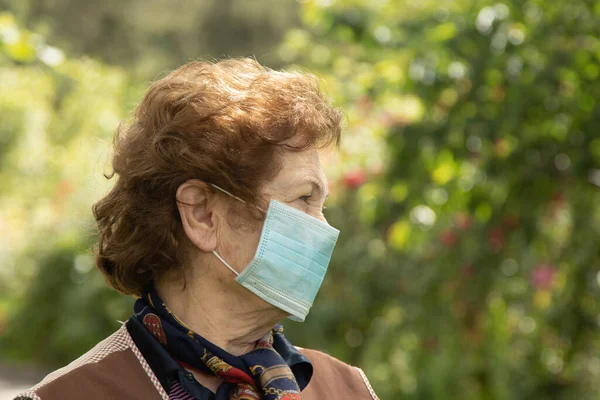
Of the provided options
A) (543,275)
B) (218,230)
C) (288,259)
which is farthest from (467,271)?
(218,230)

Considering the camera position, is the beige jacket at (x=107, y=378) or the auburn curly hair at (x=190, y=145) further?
the auburn curly hair at (x=190, y=145)

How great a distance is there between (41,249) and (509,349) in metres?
6.47

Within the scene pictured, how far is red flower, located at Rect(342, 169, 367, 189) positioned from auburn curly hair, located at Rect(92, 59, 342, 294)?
12.8 ft

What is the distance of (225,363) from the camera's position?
2.18 m

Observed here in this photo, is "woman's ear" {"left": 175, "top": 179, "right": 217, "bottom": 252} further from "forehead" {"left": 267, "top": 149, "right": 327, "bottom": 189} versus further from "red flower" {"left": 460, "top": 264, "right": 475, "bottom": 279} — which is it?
"red flower" {"left": 460, "top": 264, "right": 475, "bottom": 279}

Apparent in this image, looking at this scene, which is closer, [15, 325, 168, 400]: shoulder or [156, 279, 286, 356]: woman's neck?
[15, 325, 168, 400]: shoulder

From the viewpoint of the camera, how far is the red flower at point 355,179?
634 cm

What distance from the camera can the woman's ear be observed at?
7.39 feet

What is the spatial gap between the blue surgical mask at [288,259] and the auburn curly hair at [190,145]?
9 cm

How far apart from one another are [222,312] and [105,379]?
0.33m

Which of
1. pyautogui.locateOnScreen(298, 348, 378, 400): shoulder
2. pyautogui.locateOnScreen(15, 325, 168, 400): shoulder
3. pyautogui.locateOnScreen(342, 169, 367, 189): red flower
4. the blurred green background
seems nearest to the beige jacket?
pyautogui.locateOnScreen(15, 325, 168, 400): shoulder

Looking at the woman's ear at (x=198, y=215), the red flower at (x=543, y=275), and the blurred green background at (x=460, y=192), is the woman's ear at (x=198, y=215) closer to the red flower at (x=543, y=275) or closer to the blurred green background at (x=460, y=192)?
the blurred green background at (x=460, y=192)

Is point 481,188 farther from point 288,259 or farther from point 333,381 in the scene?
point 288,259

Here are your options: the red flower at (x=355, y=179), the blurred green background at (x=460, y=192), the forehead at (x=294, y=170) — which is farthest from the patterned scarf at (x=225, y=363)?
the red flower at (x=355, y=179)
